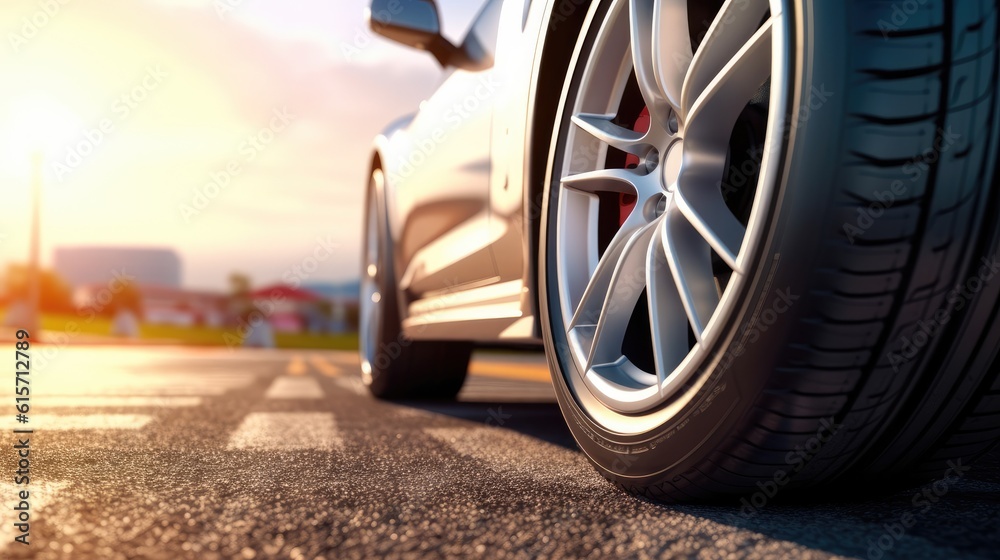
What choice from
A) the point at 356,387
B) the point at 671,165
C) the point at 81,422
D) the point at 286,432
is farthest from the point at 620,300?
the point at 356,387

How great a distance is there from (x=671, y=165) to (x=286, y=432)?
1.56 m

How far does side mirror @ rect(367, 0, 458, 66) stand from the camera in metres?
2.98

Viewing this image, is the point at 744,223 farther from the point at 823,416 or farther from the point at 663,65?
the point at 823,416

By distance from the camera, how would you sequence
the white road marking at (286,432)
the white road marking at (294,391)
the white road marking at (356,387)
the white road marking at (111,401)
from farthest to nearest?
1. the white road marking at (356,387)
2. the white road marking at (294,391)
3. the white road marking at (111,401)
4. the white road marking at (286,432)

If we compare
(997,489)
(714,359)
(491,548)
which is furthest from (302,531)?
(997,489)

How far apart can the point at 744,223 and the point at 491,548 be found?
833 mm

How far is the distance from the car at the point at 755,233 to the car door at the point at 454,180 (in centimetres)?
12

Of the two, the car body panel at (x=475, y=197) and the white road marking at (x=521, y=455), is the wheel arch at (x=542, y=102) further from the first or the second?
the white road marking at (x=521, y=455)

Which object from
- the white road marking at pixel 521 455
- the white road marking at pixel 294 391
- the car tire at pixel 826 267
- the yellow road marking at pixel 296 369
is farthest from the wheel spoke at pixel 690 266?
the yellow road marking at pixel 296 369

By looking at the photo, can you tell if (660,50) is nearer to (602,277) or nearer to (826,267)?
(602,277)

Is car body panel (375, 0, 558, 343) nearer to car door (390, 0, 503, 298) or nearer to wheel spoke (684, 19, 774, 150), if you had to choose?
car door (390, 0, 503, 298)

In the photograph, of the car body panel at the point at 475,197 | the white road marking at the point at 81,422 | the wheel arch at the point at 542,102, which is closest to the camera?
the wheel arch at the point at 542,102

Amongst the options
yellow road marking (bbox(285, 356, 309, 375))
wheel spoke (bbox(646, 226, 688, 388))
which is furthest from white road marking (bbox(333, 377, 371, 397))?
wheel spoke (bbox(646, 226, 688, 388))

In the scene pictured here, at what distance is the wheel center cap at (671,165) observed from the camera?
5.12 ft
